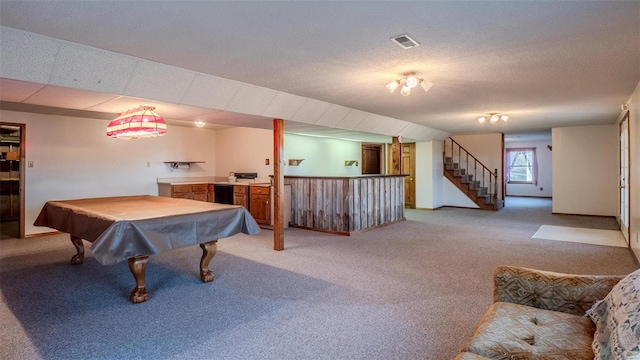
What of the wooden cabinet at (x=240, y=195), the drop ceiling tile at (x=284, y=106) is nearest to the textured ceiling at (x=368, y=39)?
the drop ceiling tile at (x=284, y=106)

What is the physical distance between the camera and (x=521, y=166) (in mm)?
13961

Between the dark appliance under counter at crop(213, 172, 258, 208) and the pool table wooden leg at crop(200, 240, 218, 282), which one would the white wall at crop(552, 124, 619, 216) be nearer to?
the dark appliance under counter at crop(213, 172, 258, 208)

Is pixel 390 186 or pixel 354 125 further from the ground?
pixel 354 125

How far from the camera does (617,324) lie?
56.6 inches

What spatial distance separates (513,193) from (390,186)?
354 inches

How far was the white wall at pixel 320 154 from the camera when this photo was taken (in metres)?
8.34

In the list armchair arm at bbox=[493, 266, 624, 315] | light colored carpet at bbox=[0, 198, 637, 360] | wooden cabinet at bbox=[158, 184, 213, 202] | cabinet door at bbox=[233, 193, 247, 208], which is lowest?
light colored carpet at bbox=[0, 198, 637, 360]

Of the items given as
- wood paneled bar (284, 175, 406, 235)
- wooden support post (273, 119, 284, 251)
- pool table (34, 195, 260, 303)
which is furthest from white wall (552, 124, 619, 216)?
pool table (34, 195, 260, 303)

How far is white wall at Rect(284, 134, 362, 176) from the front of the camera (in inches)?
328

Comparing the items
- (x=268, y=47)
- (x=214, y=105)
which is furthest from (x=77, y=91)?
(x=268, y=47)

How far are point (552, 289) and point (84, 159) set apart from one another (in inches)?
312

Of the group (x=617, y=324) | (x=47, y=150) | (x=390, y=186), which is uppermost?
(x=47, y=150)

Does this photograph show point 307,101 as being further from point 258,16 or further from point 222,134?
point 222,134

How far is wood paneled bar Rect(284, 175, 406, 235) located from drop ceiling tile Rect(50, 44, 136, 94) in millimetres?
4058
